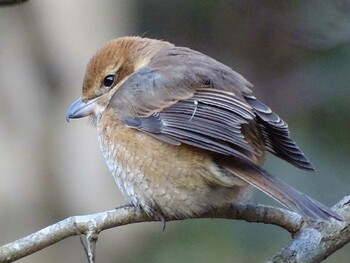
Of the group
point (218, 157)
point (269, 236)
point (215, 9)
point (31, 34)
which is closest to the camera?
point (218, 157)

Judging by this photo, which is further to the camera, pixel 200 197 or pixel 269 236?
pixel 269 236

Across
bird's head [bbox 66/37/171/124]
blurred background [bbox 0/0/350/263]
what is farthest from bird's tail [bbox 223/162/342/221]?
blurred background [bbox 0/0/350/263]

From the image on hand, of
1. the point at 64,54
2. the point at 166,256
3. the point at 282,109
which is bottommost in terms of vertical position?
the point at 166,256

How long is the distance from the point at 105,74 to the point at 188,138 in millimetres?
641

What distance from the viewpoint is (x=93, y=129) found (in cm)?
667

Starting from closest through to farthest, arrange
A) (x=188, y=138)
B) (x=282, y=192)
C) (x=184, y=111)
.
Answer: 1. (x=282, y=192)
2. (x=188, y=138)
3. (x=184, y=111)

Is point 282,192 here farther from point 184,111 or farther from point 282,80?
point 282,80

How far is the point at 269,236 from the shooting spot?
5617 millimetres

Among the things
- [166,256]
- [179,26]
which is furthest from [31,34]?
[166,256]

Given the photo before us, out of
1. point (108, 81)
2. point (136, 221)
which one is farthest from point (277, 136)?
point (108, 81)

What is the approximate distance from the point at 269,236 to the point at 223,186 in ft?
7.06

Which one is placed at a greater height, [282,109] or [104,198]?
[282,109]

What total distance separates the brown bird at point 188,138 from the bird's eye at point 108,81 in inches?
2.0

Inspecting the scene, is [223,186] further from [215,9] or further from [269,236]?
[215,9]
